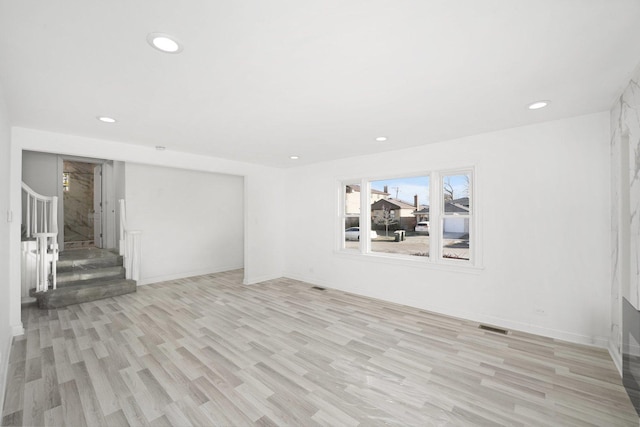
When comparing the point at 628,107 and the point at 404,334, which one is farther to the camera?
the point at 404,334

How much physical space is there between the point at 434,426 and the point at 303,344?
150 cm

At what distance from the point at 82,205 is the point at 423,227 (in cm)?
882

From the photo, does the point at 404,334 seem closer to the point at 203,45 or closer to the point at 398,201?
the point at 398,201

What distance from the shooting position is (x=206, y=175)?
6.56 meters

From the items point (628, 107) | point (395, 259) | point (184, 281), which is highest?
point (628, 107)

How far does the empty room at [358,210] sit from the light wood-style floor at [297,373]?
2 cm

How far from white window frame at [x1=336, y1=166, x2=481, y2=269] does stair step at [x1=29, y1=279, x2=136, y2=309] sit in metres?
4.22

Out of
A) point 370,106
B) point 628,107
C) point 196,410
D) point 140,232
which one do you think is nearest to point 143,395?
point 196,410

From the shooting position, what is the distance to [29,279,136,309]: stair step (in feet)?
13.2

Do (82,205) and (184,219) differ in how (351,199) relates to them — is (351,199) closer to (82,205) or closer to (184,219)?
(184,219)

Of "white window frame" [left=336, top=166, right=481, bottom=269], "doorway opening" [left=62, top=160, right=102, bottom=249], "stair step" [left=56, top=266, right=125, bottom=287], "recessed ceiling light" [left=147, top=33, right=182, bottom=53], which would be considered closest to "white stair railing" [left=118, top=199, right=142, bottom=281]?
"stair step" [left=56, top=266, right=125, bottom=287]

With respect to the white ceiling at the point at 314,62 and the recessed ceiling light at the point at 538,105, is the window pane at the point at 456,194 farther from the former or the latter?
the recessed ceiling light at the point at 538,105

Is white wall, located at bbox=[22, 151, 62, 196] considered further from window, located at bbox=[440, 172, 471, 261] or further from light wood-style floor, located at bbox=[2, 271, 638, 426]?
window, located at bbox=[440, 172, 471, 261]

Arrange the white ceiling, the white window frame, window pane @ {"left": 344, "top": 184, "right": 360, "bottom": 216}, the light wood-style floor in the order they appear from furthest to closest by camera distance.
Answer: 1. window pane @ {"left": 344, "top": 184, "right": 360, "bottom": 216}
2. the white window frame
3. the light wood-style floor
4. the white ceiling
